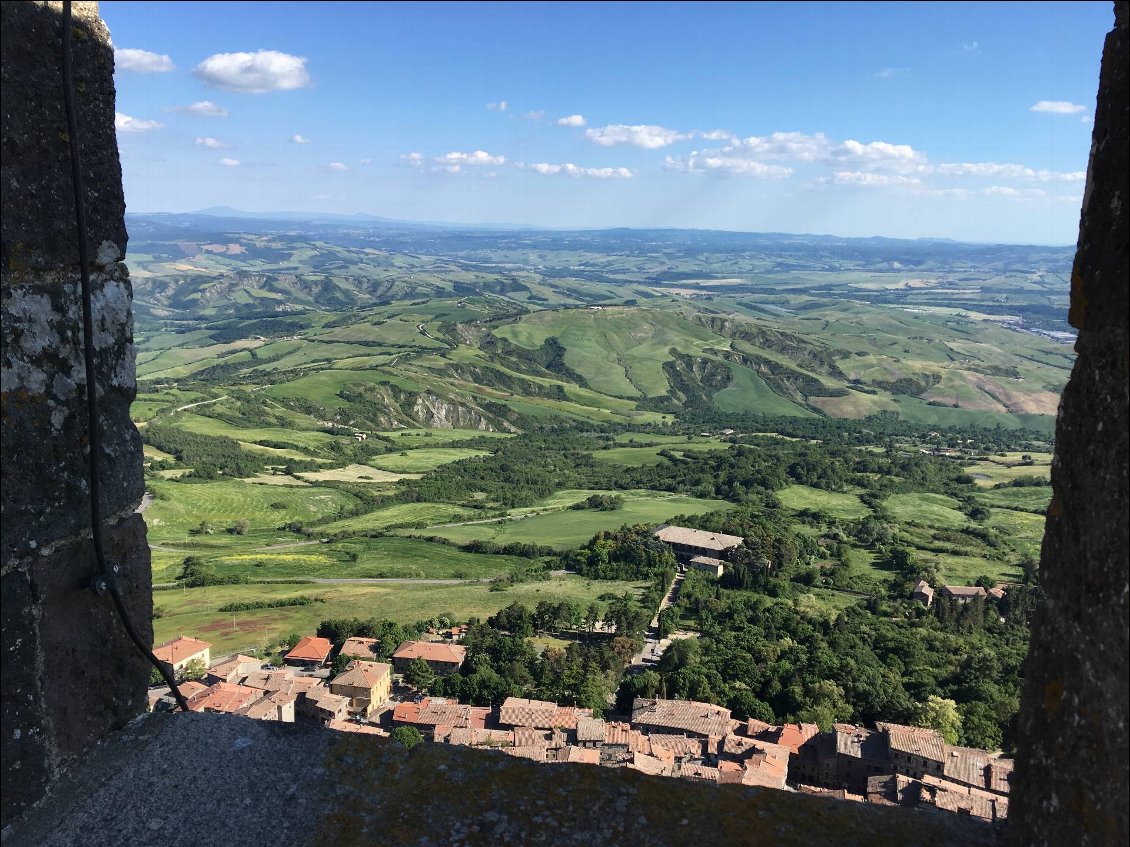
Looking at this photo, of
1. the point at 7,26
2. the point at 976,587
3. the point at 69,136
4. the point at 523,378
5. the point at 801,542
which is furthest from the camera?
the point at 523,378

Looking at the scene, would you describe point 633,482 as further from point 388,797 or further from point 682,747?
point 388,797

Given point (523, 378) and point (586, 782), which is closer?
point (586, 782)

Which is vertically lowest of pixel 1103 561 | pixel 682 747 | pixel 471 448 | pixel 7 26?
pixel 471 448

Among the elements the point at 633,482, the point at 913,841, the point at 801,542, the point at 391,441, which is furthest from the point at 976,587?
the point at 391,441

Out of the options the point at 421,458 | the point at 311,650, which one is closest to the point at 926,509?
the point at 421,458

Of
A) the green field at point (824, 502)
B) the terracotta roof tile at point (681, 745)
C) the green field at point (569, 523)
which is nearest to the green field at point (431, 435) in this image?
the green field at point (569, 523)

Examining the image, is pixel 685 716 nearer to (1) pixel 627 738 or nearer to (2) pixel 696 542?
(1) pixel 627 738

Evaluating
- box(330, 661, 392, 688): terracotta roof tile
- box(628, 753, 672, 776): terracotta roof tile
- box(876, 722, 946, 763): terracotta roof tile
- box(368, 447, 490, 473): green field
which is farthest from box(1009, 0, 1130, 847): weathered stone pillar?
box(368, 447, 490, 473): green field

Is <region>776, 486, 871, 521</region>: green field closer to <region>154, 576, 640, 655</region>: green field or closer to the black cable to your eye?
<region>154, 576, 640, 655</region>: green field
